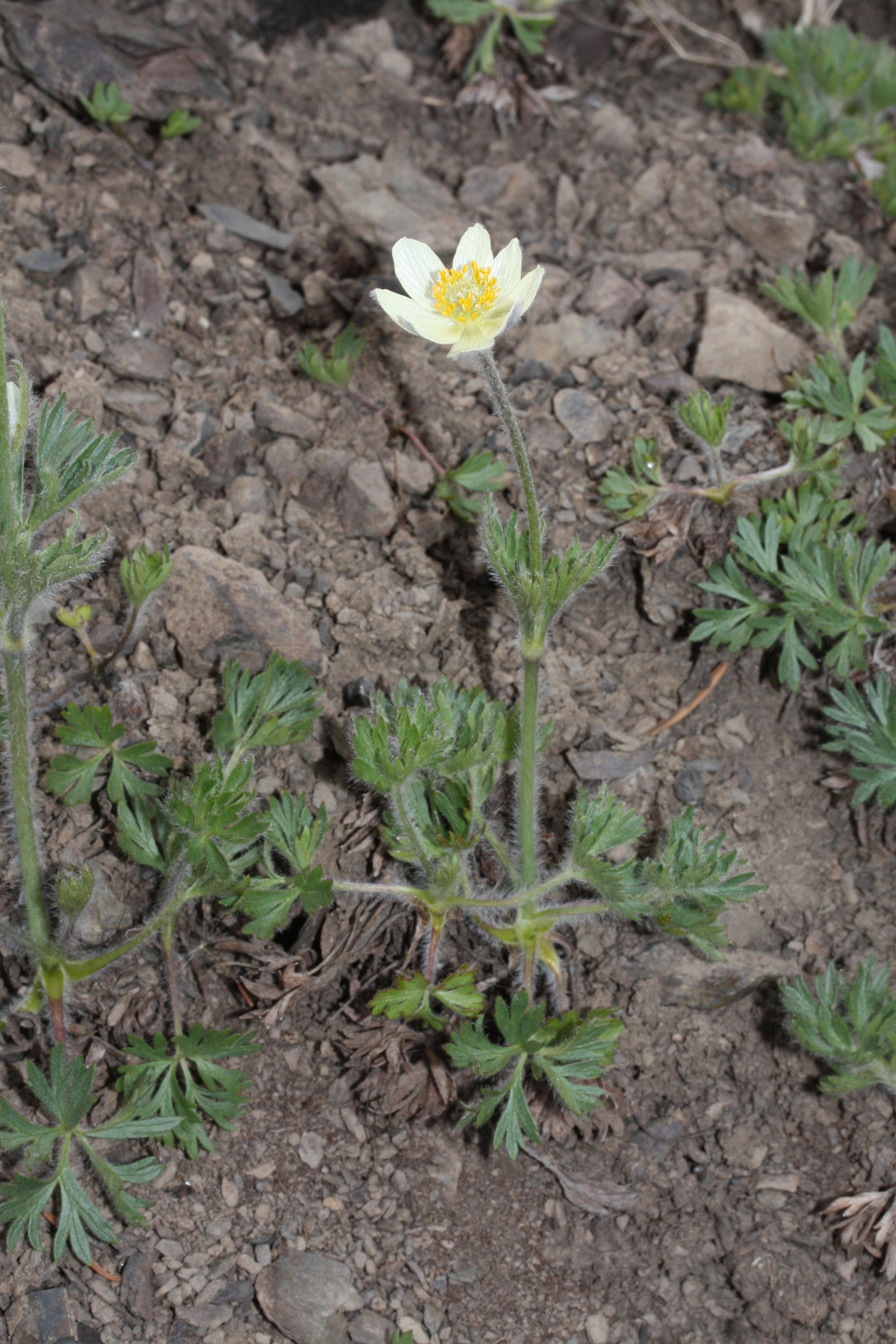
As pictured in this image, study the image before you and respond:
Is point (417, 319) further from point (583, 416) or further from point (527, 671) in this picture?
point (583, 416)

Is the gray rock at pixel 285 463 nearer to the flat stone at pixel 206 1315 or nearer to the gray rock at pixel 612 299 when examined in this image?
the gray rock at pixel 612 299

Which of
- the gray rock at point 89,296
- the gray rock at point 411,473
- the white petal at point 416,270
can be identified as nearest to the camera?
the white petal at point 416,270

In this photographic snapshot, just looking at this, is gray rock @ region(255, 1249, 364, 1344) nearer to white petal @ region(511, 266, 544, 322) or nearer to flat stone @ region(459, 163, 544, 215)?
white petal @ region(511, 266, 544, 322)

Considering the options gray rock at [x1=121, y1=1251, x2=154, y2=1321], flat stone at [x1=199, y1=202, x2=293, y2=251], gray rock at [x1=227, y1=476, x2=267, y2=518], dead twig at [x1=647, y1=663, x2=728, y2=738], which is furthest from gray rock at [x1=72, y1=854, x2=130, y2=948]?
flat stone at [x1=199, y1=202, x2=293, y2=251]

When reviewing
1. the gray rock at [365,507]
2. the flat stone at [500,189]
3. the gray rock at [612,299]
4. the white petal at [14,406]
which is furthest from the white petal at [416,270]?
the flat stone at [500,189]

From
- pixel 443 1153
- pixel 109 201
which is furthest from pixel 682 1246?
pixel 109 201

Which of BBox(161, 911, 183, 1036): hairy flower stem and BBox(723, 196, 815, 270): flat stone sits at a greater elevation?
BBox(723, 196, 815, 270): flat stone
